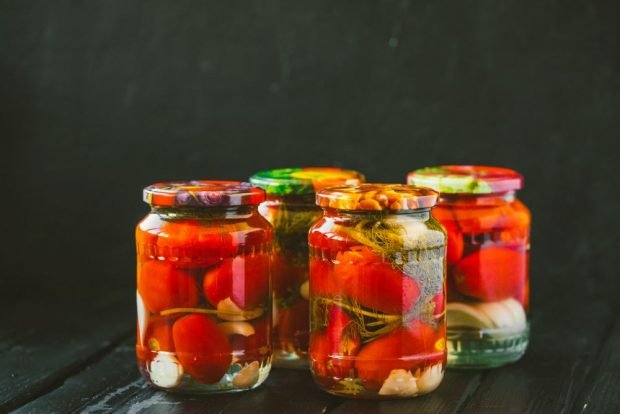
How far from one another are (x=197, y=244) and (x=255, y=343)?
0.14 metres

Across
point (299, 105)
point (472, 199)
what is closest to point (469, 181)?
point (472, 199)

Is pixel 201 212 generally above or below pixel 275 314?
above

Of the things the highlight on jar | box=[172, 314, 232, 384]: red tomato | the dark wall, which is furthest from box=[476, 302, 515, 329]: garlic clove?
the dark wall

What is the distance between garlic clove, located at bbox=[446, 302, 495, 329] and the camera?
1.30 meters

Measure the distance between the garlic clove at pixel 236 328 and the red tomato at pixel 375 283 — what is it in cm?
13

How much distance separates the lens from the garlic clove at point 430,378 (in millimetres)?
1191

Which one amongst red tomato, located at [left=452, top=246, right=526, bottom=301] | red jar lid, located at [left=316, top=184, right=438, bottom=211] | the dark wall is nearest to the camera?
red jar lid, located at [left=316, top=184, right=438, bottom=211]

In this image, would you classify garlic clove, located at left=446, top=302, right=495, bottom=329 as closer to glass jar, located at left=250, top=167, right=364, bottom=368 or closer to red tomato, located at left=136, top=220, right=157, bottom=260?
glass jar, located at left=250, top=167, right=364, bottom=368

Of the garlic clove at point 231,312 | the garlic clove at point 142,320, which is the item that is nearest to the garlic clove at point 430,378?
the garlic clove at point 231,312

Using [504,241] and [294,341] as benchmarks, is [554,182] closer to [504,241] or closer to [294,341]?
[504,241]

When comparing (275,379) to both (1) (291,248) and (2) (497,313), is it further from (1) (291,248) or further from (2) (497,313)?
(2) (497,313)

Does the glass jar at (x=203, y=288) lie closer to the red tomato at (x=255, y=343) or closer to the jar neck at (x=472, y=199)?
the red tomato at (x=255, y=343)

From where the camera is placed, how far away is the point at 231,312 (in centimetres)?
119

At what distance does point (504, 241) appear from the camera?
1307 mm
